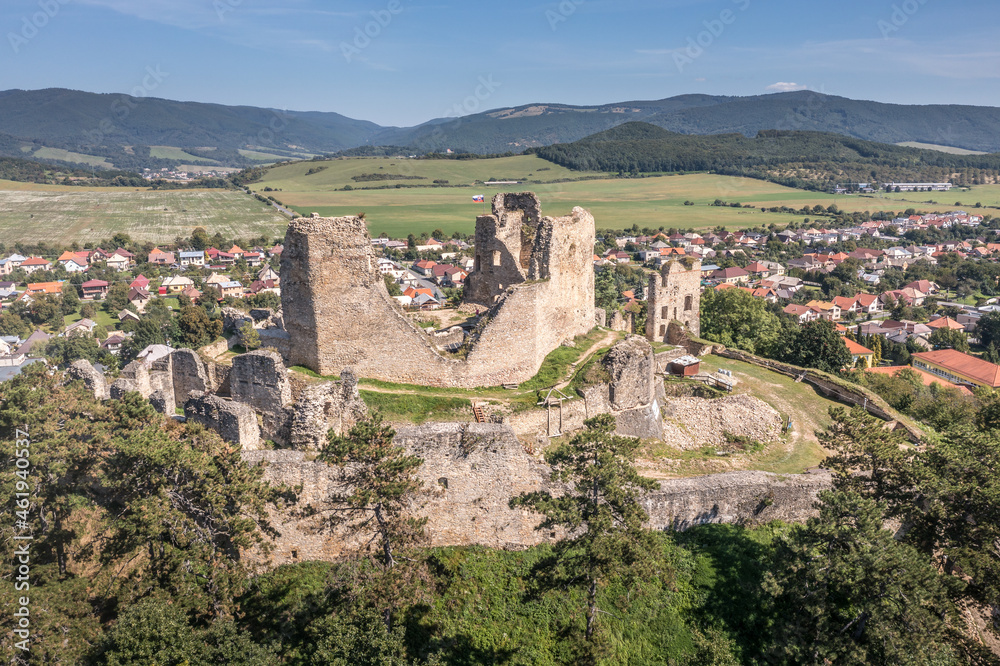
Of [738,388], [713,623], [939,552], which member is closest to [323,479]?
[713,623]

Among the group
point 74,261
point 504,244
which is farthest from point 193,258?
point 504,244

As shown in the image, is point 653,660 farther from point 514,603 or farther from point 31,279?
point 31,279

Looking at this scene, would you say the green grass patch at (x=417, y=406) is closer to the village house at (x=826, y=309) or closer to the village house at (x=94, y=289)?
the village house at (x=826, y=309)

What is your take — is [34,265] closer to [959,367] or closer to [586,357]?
[586,357]

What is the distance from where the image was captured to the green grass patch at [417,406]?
21828mm

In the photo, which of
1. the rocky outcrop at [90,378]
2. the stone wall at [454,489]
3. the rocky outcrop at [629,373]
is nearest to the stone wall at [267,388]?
the stone wall at [454,489]

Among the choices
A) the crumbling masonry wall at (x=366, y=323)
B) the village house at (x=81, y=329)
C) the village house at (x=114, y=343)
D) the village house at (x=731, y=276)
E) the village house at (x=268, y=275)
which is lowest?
the village house at (x=114, y=343)

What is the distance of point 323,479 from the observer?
55.1 feet

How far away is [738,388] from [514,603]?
64.4 feet

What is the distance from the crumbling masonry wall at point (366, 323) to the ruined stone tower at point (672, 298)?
56.6 ft

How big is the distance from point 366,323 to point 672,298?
25523 mm

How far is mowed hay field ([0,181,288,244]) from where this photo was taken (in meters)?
151

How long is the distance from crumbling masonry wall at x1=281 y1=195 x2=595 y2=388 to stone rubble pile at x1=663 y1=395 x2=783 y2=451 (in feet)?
21.2

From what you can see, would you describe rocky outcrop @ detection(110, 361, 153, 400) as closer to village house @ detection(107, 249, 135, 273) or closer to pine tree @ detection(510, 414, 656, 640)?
pine tree @ detection(510, 414, 656, 640)
